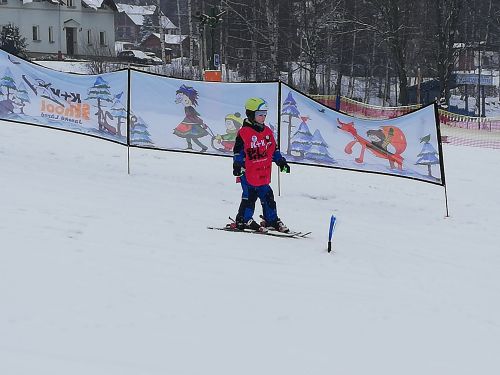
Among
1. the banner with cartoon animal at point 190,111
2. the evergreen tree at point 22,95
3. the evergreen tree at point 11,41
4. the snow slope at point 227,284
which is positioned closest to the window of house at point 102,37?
the evergreen tree at point 11,41

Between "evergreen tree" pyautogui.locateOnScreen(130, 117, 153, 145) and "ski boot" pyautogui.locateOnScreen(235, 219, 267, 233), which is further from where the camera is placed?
"evergreen tree" pyautogui.locateOnScreen(130, 117, 153, 145)

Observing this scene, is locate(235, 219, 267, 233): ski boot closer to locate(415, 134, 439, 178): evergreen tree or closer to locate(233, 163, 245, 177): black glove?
locate(233, 163, 245, 177): black glove

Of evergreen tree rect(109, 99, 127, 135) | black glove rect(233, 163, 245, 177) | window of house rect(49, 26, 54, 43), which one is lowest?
black glove rect(233, 163, 245, 177)

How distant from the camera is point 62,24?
71.4 metres

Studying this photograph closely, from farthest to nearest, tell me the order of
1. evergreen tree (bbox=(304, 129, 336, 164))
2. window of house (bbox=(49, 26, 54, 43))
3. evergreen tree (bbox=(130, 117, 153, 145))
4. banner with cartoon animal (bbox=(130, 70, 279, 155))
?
1. window of house (bbox=(49, 26, 54, 43))
2. evergreen tree (bbox=(130, 117, 153, 145))
3. banner with cartoon animal (bbox=(130, 70, 279, 155))
4. evergreen tree (bbox=(304, 129, 336, 164))

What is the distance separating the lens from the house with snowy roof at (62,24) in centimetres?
6900

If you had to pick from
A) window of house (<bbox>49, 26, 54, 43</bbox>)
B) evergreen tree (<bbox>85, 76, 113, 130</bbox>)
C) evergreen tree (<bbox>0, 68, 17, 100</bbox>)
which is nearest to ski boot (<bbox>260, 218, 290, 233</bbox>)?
evergreen tree (<bbox>85, 76, 113, 130</bbox>)

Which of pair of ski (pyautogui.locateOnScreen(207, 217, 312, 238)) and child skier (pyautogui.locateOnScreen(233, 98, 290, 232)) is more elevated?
child skier (pyautogui.locateOnScreen(233, 98, 290, 232))

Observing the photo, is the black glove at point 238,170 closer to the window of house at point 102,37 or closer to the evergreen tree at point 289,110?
the evergreen tree at point 289,110

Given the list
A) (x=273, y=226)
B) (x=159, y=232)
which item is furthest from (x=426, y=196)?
(x=159, y=232)

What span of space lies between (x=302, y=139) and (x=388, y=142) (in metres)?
1.36

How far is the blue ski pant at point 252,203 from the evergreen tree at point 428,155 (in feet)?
9.67

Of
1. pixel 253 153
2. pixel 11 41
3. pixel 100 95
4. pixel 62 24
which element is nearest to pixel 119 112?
pixel 100 95

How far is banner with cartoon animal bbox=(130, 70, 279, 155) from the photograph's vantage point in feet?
36.8
